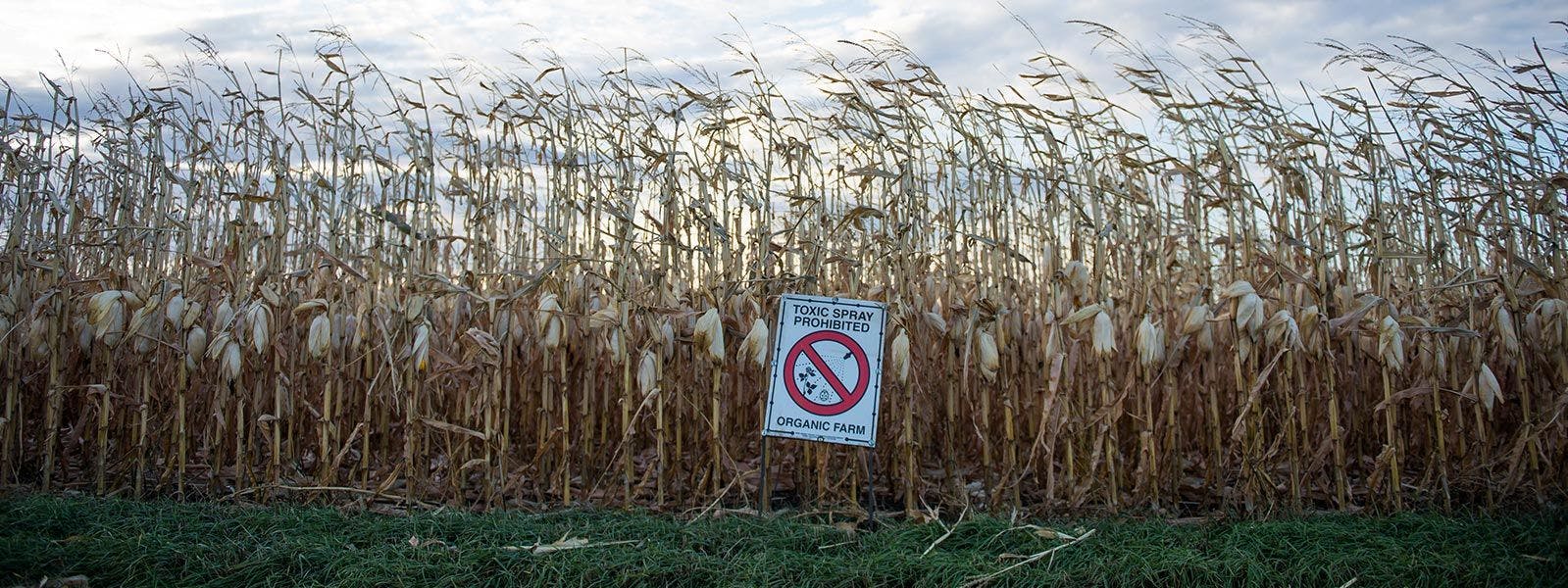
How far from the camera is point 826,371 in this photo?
135 inches

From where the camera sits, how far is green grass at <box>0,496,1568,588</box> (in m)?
2.64

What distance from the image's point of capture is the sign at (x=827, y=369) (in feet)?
11.1

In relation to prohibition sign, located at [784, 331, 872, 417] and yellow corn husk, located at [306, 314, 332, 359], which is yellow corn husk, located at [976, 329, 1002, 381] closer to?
prohibition sign, located at [784, 331, 872, 417]

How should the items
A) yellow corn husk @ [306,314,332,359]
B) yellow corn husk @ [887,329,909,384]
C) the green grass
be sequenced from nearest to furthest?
the green grass < yellow corn husk @ [887,329,909,384] < yellow corn husk @ [306,314,332,359]

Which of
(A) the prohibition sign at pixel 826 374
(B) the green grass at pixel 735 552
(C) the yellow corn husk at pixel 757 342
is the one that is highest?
(C) the yellow corn husk at pixel 757 342

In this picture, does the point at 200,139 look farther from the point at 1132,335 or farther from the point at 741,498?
the point at 1132,335

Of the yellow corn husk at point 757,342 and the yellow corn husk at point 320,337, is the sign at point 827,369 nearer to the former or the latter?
the yellow corn husk at point 757,342

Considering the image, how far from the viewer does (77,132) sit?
4520mm

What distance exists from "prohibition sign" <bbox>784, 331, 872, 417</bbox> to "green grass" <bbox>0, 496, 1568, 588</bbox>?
401 millimetres

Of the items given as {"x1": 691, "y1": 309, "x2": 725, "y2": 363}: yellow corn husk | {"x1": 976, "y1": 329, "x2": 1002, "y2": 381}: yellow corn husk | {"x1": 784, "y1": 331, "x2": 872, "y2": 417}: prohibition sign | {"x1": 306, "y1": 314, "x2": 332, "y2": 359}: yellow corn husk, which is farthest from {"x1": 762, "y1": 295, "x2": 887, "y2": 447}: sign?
{"x1": 306, "y1": 314, "x2": 332, "y2": 359}: yellow corn husk

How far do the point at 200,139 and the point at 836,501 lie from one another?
10.5 feet

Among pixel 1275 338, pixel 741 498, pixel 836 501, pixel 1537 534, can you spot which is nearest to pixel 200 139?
pixel 741 498

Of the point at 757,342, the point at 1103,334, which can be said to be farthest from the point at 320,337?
the point at 1103,334

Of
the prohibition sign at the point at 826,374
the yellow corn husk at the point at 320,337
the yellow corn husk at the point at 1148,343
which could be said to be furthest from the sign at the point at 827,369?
the yellow corn husk at the point at 320,337
